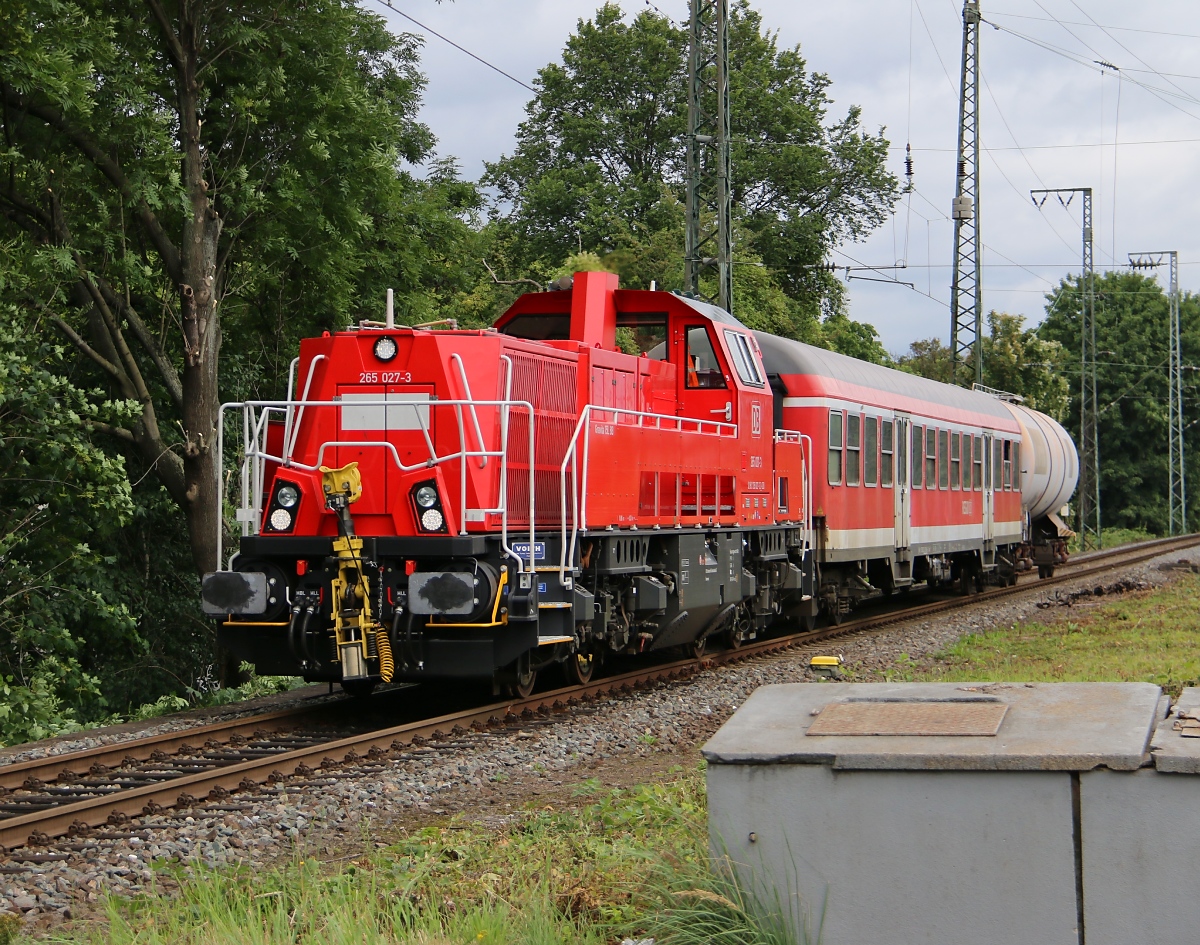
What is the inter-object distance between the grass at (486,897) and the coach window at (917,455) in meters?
14.7

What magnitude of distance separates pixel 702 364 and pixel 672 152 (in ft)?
115

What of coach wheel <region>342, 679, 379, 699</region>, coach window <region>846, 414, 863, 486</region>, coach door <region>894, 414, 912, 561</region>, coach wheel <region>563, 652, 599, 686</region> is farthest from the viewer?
coach door <region>894, 414, 912, 561</region>

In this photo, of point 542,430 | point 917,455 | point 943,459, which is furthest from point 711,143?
point 542,430

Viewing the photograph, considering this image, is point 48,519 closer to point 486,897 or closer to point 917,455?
point 486,897

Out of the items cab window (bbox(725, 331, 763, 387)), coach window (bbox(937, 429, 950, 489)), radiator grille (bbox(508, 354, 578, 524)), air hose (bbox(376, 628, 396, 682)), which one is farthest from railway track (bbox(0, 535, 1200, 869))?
coach window (bbox(937, 429, 950, 489))

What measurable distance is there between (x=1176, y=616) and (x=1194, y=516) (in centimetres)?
6181

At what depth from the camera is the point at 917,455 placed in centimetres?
2081

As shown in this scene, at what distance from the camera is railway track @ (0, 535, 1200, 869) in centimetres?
711

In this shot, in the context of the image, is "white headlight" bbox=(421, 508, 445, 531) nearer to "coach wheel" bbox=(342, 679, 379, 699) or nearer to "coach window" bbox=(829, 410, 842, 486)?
"coach wheel" bbox=(342, 679, 379, 699)

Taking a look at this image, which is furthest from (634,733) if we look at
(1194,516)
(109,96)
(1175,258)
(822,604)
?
(1194,516)

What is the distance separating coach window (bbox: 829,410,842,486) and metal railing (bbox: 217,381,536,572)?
7.10m

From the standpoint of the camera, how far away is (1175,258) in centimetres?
5547

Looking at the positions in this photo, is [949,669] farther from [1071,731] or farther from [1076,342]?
[1076,342]

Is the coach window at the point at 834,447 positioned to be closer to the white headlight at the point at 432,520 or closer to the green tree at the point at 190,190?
the green tree at the point at 190,190
